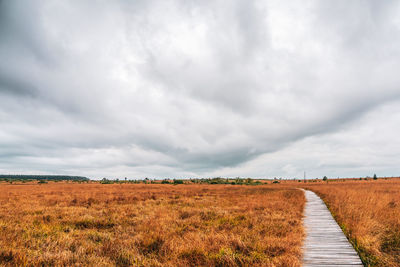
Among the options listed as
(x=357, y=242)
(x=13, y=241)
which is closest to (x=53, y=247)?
(x=13, y=241)

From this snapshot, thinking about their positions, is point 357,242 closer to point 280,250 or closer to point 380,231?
point 380,231

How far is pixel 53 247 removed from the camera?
24.0 ft

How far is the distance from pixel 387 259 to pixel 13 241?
39.5 ft

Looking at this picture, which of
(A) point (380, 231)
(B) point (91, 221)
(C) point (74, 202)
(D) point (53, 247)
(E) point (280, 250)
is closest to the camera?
(E) point (280, 250)

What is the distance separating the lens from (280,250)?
6.70 m

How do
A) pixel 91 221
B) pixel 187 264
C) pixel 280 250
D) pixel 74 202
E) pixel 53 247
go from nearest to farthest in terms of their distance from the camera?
pixel 187 264 → pixel 280 250 → pixel 53 247 → pixel 91 221 → pixel 74 202

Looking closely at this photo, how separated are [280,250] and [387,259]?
2893mm

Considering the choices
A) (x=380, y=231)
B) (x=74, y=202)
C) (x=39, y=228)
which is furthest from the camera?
(x=74, y=202)

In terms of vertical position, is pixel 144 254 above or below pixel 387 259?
below

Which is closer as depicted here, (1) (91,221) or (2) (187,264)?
(2) (187,264)

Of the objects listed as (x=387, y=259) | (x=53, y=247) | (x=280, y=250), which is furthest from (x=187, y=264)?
(x=387, y=259)

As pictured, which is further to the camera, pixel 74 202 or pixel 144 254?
pixel 74 202

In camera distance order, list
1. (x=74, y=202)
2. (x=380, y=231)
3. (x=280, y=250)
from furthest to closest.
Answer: (x=74, y=202) → (x=380, y=231) → (x=280, y=250)

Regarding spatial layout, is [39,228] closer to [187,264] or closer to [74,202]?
[187,264]
